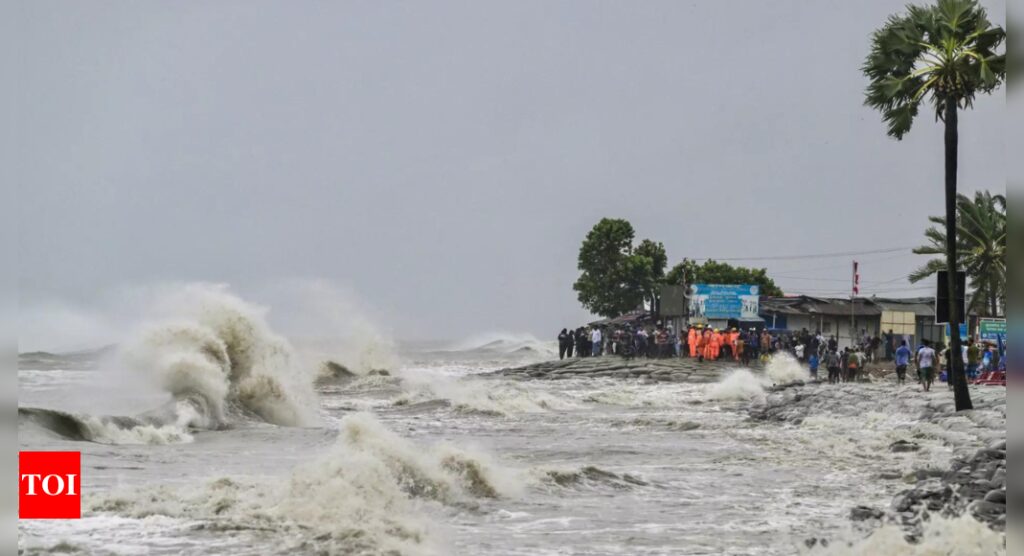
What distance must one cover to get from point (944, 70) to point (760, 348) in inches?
963

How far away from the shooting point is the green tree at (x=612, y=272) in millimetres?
72750

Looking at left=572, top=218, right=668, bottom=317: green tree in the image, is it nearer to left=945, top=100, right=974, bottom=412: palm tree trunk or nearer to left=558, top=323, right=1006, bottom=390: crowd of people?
left=558, top=323, right=1006, bottom=390: crowd of people

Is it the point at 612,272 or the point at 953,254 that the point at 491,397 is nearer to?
the point at 953,254

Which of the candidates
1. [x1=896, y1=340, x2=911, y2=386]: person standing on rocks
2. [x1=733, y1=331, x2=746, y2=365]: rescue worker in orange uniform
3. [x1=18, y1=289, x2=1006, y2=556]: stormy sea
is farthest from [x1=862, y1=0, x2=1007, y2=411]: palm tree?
[x1=733, y1=331, x2=746, y2=365]: rescue worker in orange uniform

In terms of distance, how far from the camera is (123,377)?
85.4 ft

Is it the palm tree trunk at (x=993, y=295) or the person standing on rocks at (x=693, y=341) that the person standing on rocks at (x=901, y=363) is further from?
the palm tree trunk at (x=993, y=295)

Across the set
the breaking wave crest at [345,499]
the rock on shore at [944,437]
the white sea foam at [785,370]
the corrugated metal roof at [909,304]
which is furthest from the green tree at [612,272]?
the breaking wave crest at [345,499]

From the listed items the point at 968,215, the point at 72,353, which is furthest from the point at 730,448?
the point at 72,353

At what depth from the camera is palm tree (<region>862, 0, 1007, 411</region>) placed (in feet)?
62.4

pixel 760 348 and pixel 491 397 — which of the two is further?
pixel 760 348

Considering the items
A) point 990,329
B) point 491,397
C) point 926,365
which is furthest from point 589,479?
point 990,329

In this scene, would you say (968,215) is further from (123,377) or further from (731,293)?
(123,377)

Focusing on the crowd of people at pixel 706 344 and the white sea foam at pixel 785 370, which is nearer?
the white sea foam at pixel 785 370

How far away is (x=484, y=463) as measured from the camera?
13.5 metres
